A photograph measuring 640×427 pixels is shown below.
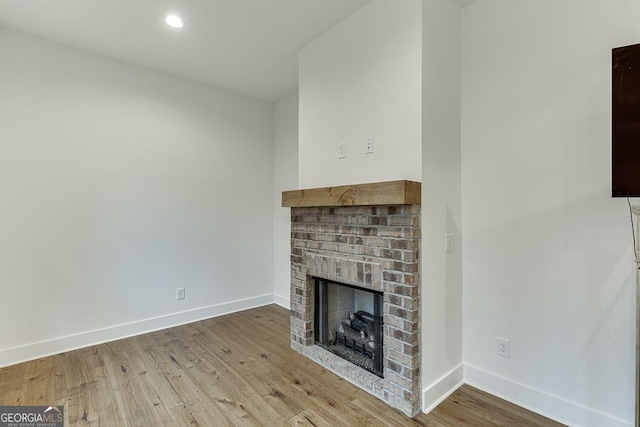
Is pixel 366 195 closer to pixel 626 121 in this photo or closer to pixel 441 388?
pixel 626 121

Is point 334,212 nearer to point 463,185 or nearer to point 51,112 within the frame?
point 463,185

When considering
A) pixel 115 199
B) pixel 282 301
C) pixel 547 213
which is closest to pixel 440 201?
pixel 547 213

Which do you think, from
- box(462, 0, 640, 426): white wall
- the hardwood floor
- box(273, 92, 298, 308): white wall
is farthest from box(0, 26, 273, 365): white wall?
box(462, 0, 640, 426): white wall

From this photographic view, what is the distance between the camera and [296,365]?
2.51 meters

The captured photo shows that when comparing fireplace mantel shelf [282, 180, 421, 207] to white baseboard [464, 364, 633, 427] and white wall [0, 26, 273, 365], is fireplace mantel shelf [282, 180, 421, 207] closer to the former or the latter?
white baseboard [464, 364, 633, 427]

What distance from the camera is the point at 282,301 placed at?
161 inches

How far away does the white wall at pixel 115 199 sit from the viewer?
257 centimetres

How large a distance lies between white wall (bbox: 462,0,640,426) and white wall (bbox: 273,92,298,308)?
2127mm

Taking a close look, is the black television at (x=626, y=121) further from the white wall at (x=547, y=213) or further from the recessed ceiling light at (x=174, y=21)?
the recessed ceiling light at (x=174, y=21)

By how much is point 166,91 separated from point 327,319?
2.93 m

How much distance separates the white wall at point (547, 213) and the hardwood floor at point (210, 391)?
351 mm

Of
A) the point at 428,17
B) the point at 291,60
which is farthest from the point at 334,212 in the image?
the point at 291,60

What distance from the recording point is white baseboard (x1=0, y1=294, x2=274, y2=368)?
256 centimetres

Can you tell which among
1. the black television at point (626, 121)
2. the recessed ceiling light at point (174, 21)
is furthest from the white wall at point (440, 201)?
the recessed ceiling light at point (174, 21)
